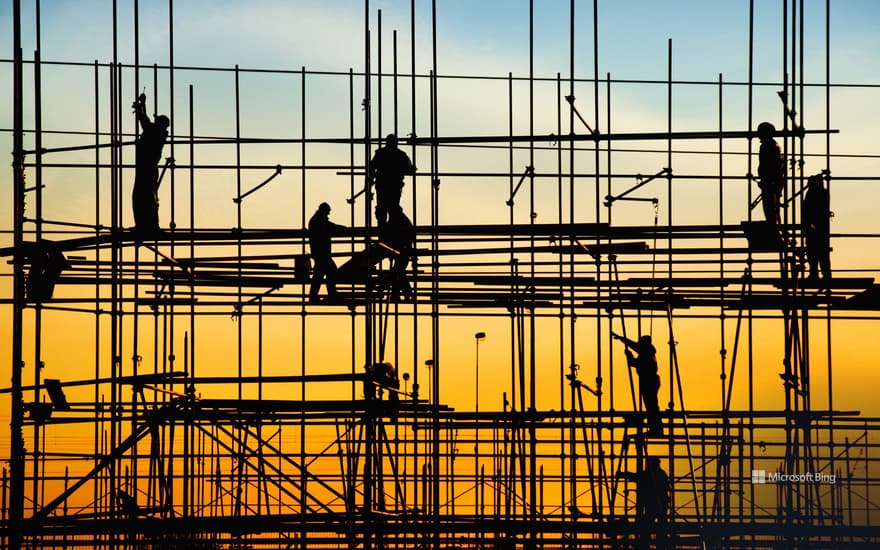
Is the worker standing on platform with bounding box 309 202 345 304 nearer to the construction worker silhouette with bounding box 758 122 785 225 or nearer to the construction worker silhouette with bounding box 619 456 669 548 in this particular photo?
the construction worker silhouette with bounding box 619 456 669 548

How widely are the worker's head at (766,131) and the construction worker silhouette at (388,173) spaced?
11.9ft

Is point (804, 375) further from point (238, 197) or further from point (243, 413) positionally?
point (238, 197)

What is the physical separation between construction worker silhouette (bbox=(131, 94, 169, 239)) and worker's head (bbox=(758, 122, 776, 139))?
6211 mm

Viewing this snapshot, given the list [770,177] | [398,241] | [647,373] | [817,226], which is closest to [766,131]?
[770,177]

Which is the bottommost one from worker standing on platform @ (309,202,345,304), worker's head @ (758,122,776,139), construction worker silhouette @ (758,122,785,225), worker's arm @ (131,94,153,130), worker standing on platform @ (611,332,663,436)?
worker standing on platform @ (611,332,663,436)

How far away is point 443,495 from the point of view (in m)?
22.8

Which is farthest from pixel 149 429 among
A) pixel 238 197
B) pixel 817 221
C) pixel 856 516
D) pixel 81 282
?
pixel 856 516

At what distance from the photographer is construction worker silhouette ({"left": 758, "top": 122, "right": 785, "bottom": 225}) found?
14.4 meters

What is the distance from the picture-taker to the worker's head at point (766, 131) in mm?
14084

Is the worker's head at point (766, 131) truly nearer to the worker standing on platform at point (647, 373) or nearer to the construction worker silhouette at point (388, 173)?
the worker standing on platform at point (647, 373)

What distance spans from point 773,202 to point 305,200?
5.99m

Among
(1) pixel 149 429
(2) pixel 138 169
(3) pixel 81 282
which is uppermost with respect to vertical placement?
(2) pixel 138 169

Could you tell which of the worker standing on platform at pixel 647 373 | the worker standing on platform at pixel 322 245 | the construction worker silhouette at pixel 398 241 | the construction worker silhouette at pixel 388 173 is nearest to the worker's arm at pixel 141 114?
the worker standing on platform at pixel 322 245

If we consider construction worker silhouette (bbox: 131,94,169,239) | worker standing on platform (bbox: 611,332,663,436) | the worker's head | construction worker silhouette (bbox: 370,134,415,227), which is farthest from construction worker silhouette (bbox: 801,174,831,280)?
construction worker silhouette (bbox: 131,94,169,239)
